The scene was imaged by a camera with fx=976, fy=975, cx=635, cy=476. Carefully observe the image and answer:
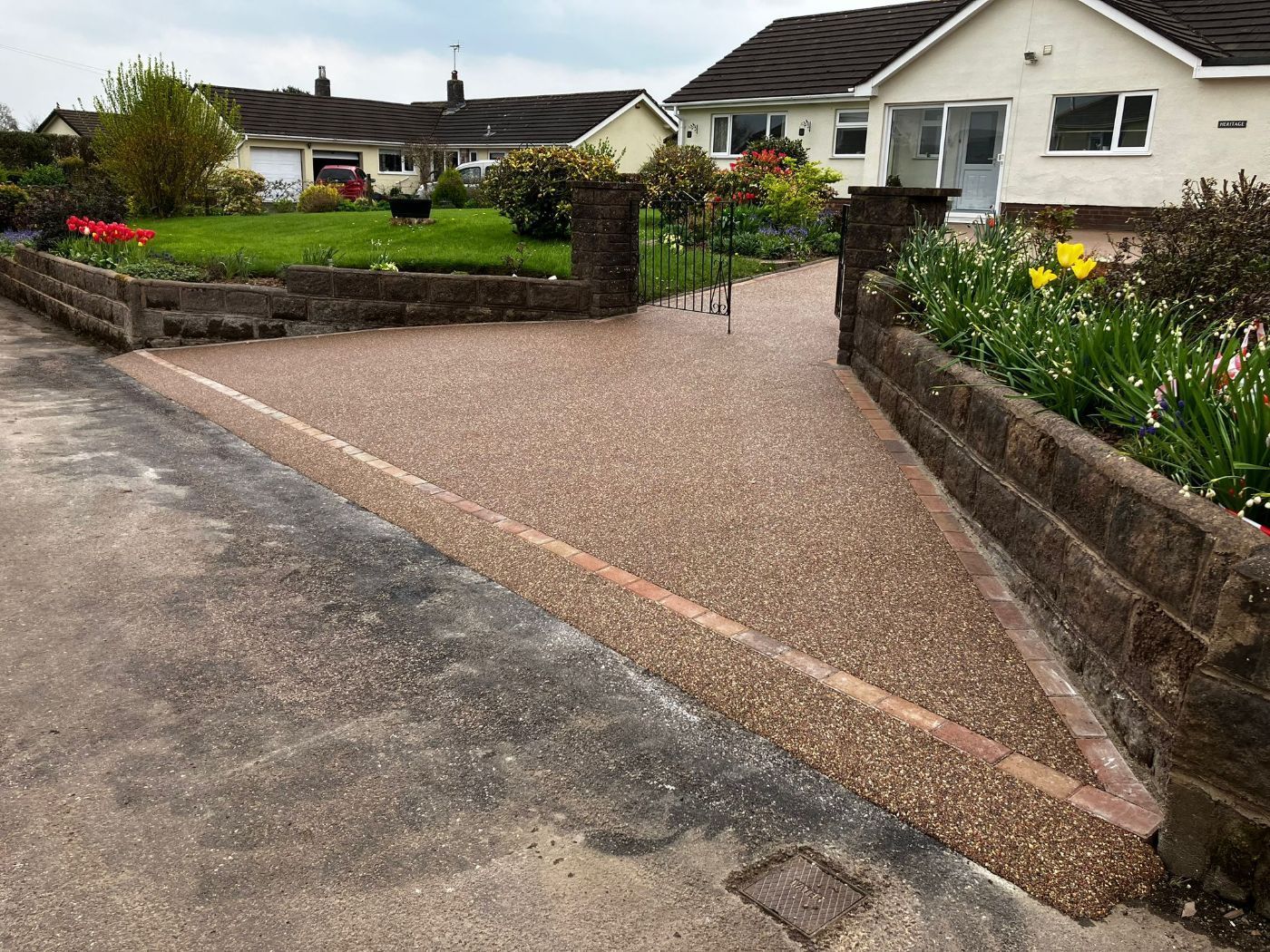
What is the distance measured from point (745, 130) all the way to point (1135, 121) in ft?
39.5

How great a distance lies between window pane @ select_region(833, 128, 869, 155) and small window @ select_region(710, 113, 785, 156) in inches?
80.5

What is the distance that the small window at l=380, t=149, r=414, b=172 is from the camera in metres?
48.3

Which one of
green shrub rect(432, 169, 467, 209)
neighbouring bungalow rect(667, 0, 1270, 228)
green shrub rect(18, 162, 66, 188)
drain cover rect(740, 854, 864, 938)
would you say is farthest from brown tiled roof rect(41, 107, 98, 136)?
drain cover rect(740, 854, 864, 938)

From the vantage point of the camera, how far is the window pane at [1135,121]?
20391 mm

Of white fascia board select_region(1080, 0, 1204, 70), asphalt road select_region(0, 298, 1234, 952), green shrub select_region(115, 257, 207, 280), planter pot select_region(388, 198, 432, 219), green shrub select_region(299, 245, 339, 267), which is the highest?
white fascia board select_region(1080, 0, 1204, 70)

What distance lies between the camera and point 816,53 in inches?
1134

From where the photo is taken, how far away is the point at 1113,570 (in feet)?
11.8

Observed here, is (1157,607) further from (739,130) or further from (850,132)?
(739,130)

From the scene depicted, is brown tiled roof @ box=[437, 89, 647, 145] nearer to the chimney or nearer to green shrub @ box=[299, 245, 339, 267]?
the chimney

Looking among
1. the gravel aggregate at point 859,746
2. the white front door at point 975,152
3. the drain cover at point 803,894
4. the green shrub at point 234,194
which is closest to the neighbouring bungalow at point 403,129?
the green shrub at point 234,194

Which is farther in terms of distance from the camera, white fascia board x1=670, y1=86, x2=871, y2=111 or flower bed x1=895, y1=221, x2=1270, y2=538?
white fascia board x1=670, y1=86, x2=871, y2=111

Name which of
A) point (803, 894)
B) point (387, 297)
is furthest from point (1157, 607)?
point (387, 297)

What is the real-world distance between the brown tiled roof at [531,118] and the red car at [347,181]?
8.16 metres

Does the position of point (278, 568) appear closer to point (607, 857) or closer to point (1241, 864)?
point (607, 857)
